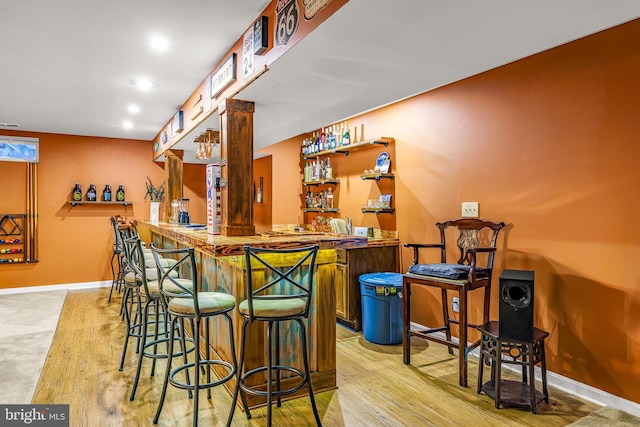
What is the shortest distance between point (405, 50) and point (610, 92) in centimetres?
138

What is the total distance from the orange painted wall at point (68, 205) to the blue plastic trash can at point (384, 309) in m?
4.74

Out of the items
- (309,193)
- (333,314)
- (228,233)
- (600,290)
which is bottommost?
(333,314)

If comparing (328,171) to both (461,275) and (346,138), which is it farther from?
(461,275)

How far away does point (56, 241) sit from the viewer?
615 cm

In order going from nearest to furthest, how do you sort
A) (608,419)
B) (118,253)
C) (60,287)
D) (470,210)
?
(608,419) → (470,210) → (118,253) → (60,287)

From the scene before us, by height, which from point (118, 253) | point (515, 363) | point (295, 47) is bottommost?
point (515, 363)

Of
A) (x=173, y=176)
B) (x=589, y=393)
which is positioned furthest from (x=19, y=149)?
(x=589, y=393)

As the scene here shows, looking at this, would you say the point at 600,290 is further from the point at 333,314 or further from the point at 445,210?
the point at 333,314

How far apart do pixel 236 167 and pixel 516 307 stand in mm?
2203

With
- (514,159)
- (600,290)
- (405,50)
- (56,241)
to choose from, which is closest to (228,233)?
(405,50)

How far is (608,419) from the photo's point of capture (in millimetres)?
2322

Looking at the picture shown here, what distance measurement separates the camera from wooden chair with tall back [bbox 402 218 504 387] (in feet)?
9.27

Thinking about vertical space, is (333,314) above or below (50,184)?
below

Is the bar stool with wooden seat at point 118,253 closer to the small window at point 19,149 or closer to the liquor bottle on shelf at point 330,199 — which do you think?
the small window at point 19,149
